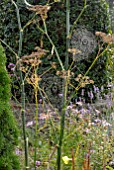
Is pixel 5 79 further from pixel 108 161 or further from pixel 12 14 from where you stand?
pixel 12 14

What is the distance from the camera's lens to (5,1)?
5.58 meters

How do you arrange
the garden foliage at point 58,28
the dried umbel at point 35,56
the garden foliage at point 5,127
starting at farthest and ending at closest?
the garden foliage at point 58,28, the garden foliage at point 5,127, the dried umbel at point 35,56

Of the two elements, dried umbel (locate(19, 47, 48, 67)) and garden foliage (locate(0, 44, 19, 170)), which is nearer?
dried umbel (locate(19, 47, 48, 67))

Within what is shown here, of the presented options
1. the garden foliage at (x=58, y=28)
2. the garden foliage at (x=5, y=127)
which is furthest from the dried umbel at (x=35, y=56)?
the garden foliage at (x=58, y=28)

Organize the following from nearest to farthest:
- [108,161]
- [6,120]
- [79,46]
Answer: [6,120] → [108,161] → [79,46]

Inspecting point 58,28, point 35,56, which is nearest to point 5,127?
point 35,56

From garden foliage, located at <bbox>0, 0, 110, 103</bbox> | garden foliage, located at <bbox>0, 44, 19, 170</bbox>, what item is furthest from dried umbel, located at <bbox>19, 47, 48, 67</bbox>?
garden foliage, located at <bbox>0, 0, 110, 103</bbox>

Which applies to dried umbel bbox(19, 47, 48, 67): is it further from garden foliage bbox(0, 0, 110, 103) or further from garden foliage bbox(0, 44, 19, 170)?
garden foliage bbox(0, 0, 110, 103)

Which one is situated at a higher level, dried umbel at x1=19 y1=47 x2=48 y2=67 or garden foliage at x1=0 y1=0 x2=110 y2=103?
dried umbel at x1=19 y1=47 x2=48 y2=67

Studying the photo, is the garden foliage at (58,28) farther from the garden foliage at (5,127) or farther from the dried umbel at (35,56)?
the dried umbel at (35,56)

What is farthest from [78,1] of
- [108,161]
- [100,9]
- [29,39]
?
[108,161]

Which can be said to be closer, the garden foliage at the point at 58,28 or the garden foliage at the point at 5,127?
the garden foliage at the point at 5,127

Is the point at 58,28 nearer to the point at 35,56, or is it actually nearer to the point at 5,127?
the point at 5,127

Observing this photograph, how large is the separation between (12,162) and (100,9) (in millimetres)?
3645
